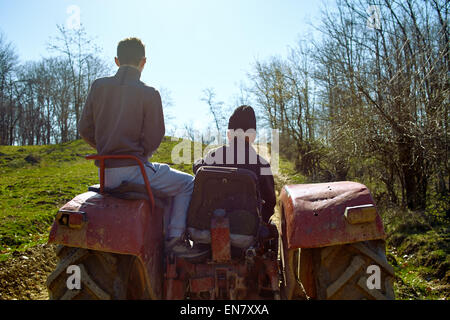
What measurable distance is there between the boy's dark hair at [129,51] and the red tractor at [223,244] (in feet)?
2.97

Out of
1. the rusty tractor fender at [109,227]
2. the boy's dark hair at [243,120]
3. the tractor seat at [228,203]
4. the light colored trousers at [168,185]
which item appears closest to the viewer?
the rusty tractor fender at [109,227]

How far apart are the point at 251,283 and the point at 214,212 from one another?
25.0 inches

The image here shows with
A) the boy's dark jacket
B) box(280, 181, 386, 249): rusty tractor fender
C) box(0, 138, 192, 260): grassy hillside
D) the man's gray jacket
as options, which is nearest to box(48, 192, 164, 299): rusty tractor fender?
the man's gray jacket

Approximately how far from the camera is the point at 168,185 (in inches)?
113

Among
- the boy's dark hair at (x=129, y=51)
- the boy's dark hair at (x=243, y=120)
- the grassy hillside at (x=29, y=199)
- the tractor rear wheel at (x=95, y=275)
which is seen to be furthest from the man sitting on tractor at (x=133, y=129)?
the grassy hillside at (x=29, y=199)

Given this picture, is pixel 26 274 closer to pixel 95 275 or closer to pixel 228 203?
pixel 95 275

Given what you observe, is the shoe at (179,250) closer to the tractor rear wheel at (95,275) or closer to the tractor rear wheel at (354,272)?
the tractor rear wheel at (95,275)

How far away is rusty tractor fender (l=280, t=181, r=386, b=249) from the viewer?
250 cm

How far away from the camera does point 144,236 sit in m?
2.49

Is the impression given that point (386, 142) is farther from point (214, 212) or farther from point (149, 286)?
point (149, 286)

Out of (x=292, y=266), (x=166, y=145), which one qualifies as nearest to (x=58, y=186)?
(x=292, y=266)

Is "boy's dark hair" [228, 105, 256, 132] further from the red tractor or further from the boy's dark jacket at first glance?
the red tractor

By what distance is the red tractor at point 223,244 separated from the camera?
2469mm
